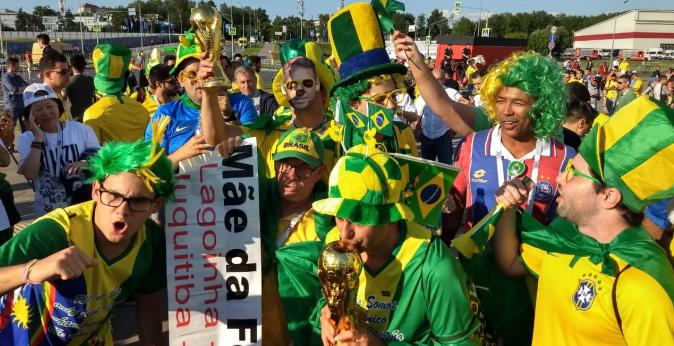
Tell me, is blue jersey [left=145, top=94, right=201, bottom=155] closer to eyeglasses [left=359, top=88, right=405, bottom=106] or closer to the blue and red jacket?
eyeglasses [left=359, top=88, right=405, bottom=106]

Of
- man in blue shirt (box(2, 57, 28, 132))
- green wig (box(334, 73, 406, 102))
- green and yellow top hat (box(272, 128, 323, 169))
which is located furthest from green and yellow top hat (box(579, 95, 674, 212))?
man in blue shirt (box(2, 57, 28, 132))

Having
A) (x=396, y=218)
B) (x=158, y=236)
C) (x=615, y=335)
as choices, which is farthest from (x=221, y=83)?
(x=615, y=335)

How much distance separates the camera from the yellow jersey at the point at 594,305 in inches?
67.9

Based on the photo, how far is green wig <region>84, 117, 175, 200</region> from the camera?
93.7 inches

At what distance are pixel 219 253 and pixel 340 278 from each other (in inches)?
41.6

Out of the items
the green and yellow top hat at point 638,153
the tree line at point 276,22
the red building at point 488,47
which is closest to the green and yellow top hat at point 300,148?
the green and yellow top hat at point 638,153

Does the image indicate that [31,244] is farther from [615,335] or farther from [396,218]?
[615,335]

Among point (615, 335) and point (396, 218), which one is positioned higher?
point (396, 218)

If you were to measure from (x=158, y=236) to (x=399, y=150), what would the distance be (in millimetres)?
1692

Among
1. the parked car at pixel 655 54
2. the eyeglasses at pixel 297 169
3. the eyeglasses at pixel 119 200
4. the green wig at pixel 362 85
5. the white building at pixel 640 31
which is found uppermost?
the white building at pixel 640 31

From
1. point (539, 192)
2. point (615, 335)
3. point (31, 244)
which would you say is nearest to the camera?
point (615, 335)

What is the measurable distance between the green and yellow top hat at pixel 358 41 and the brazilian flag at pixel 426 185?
1.38 metres

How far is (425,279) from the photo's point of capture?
7.04ft

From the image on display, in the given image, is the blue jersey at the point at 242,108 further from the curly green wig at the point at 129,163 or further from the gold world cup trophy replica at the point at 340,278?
the gold world cup trophy replica at the point at 340,278
